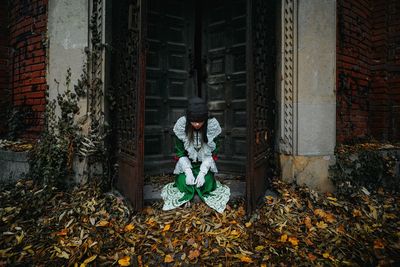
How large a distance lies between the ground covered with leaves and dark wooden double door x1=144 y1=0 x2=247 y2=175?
1654mm

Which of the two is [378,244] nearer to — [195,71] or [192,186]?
[192,186]

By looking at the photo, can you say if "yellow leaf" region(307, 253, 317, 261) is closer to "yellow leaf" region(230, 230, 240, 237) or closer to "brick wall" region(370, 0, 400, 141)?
"yellow leaf" region(230, 230, 240, 237)

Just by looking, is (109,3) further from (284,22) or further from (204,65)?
(284,22)

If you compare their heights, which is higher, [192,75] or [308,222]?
[192,75]

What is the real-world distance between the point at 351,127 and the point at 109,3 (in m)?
4.57

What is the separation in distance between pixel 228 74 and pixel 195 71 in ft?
2.51

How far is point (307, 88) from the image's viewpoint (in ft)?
12.9

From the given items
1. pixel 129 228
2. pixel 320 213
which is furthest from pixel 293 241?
pixel 129 228

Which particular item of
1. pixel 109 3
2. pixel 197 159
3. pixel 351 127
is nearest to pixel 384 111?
pixel 351 127

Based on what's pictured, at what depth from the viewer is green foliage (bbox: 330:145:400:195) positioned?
12.9 ft

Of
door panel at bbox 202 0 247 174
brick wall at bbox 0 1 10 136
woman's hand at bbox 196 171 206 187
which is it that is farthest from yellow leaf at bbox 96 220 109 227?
brick wall at bbox 0 1 10 136

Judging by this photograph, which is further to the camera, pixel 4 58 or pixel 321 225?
pixel 4 58

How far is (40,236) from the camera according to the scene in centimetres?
283

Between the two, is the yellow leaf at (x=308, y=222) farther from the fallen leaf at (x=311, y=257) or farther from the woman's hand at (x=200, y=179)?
the woman's hand at (x=200, y=179)
